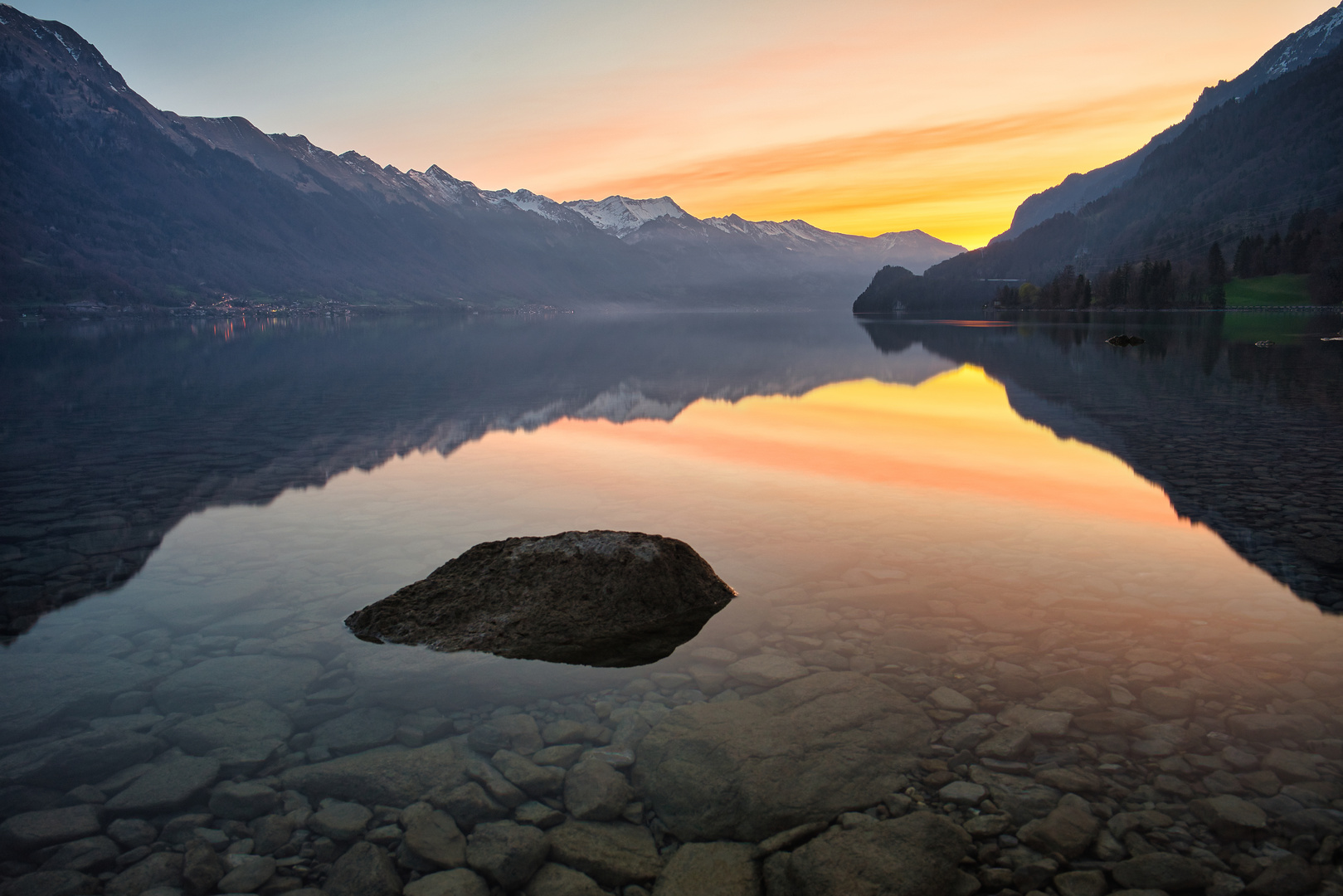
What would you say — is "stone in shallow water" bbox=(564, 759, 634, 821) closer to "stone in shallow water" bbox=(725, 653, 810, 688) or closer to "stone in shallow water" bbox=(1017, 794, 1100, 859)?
"stone in shallow water" bbox=(725, 653, 810, 688)

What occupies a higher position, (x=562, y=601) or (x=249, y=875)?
(x=562, y=601)

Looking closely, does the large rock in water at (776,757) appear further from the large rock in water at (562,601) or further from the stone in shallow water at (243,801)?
the stone in shallow water at (243,801)

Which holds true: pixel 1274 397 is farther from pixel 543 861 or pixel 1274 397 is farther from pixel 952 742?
pixel 543 861

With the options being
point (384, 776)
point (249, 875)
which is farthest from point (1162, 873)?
point (249, 875)

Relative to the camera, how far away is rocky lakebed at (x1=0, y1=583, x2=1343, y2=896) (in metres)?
6.41

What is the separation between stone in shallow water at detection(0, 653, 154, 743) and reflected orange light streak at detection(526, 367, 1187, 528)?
14.2 m

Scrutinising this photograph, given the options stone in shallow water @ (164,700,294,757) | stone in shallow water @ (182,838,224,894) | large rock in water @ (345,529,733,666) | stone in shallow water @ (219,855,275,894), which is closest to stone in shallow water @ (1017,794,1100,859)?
large rock in water @ (345,529,733,666)

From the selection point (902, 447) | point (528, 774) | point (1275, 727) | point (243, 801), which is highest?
point (243, 801)

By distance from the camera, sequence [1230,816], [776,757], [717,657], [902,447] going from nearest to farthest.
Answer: [1230,816], [776,757], [717,657], [902,447]

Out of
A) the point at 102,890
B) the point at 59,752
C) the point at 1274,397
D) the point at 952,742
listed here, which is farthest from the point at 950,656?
the point at 1274,397

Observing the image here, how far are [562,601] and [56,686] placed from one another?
598cm

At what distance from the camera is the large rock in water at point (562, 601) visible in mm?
10664

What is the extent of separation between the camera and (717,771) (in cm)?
769

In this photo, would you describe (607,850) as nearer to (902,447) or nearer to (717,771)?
(717,771)
